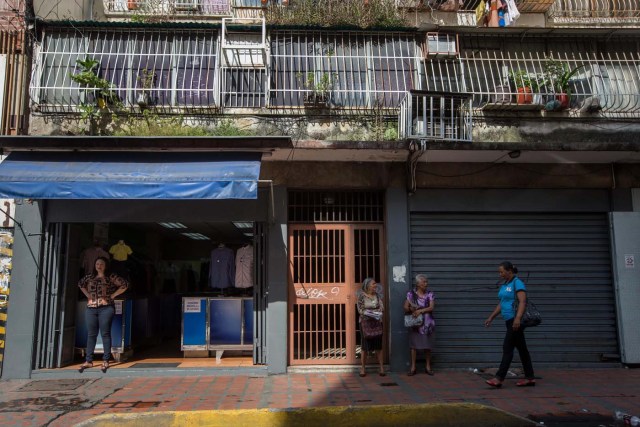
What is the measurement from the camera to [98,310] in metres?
8.18

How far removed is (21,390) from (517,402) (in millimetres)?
6900

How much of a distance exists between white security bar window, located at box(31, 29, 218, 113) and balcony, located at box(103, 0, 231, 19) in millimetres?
999

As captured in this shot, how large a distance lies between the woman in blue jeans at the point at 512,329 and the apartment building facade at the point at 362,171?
143 centimetres

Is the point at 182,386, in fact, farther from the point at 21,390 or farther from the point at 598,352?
the point at 598,352

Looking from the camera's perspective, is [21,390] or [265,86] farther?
[265,86]

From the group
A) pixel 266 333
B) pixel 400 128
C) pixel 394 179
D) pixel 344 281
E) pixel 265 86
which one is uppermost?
pixel 265 86

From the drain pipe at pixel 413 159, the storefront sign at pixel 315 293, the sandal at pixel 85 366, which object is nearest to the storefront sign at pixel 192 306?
the sandal at pixel 85 366

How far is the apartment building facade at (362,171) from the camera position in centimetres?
823

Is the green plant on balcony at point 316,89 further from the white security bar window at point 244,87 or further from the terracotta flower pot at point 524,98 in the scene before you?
the terracotta flower pot at point 524,98

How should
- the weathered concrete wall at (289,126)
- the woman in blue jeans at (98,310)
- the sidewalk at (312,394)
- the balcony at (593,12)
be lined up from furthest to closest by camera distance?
the balcony at (593,12), the weathered concrete wall at (289,126), the woman in blue jeans at (98,310), the sidewalk at (312,394)

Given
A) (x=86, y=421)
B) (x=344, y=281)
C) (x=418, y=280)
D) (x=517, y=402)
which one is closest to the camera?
(x=86, y=421)

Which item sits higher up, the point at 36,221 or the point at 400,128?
the point at 400,128

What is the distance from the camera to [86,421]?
17.9 ft

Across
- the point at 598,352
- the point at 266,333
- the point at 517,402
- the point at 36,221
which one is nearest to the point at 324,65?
the point at 266,333
